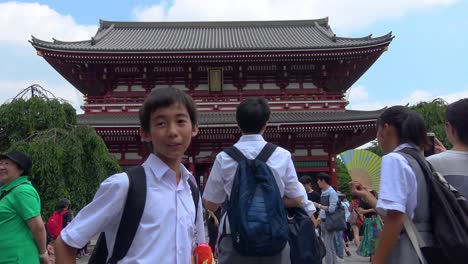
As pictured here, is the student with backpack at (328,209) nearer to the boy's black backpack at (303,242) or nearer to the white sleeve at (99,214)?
the boy's black backpack at (303,242)

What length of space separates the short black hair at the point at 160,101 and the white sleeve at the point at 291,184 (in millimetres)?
1317

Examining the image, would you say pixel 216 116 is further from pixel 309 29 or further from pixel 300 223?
pixel 300 223

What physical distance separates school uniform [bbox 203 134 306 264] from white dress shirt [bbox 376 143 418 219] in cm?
81

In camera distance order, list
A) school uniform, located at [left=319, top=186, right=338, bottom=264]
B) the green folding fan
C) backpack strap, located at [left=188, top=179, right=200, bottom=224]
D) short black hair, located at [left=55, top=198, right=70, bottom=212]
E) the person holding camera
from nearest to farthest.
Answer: backpack strap, located at [left=188, top=179, right=200, bottom=224] < the person holding camera < the green folding fan < school uniform, located at [left=319, top=186, right=338, bottom=264] < short black hair, located at [left=55, top=198, right=70, bottom=212]

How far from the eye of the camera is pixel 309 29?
2128cm

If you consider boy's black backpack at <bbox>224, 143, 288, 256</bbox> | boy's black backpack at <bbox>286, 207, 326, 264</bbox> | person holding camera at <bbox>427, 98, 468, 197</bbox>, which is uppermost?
person holding camera at <bbox>427, 98, 468, 197</bbox>

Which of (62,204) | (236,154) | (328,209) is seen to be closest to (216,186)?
(236,154)

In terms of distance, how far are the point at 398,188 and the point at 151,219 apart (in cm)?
121

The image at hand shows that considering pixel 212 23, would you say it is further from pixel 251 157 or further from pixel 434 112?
pixel 251 157

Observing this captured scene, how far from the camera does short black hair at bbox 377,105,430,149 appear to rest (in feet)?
7.88

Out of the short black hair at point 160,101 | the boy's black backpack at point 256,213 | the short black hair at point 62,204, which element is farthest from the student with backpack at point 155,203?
the short black hair at point 62,204

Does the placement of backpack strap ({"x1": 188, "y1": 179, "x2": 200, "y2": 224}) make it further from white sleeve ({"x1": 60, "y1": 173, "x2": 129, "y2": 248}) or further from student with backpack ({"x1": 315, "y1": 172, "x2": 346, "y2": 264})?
student with backpack ({"x1": 315, "y1": 172, "x2": 346, "y2": 264})

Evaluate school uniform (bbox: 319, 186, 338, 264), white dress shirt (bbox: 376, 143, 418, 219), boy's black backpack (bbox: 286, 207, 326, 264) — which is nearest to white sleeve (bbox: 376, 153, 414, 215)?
white dress shirt (bbox: 376, 143, 418, 219)

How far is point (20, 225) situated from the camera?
3.10 meters
